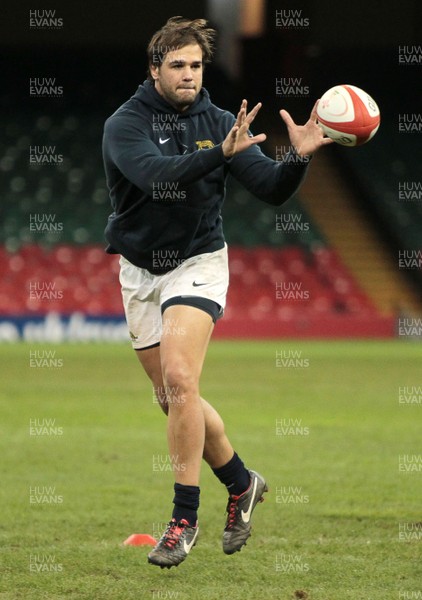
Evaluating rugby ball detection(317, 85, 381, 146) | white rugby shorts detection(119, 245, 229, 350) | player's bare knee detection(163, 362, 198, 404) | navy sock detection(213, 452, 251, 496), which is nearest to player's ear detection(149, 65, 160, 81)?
rugby ball detection(317, 85, 381, 146)

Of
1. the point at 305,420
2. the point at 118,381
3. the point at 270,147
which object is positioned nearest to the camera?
the point at 305,420

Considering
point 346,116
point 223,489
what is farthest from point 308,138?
point 223,489

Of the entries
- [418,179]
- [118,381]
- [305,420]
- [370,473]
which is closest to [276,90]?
[418,179]

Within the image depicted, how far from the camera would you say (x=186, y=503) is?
17.9 feet

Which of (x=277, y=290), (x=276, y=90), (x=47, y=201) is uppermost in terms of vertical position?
(x=276, y=90)

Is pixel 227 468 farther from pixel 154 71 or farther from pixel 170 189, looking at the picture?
pixel 154 71

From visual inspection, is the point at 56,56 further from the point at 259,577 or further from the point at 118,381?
the point at 259,577

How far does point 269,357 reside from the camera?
20.5 m

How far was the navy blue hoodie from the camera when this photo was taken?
5.58 metres

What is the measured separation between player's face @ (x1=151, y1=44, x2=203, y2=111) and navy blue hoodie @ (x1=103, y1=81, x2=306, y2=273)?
0.37ft

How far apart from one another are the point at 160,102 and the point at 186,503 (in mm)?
2201

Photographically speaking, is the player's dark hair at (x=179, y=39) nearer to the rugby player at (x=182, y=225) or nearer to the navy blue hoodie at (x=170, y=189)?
the rugby player at (x=182, y=225)

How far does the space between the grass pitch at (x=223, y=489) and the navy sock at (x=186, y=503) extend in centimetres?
33

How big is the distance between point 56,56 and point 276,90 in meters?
6.84
